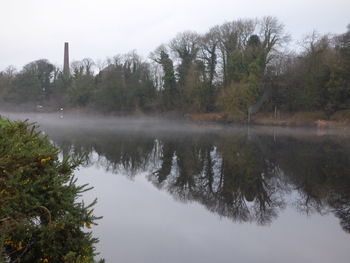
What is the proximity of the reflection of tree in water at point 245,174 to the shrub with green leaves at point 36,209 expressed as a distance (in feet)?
18.1

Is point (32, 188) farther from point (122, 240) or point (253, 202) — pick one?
point (253, 202)

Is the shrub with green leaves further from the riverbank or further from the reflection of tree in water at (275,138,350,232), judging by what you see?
the riverbank

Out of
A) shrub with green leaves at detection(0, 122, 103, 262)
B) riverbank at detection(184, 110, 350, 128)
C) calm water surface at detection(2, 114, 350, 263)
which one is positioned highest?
riverbank at detection(184, 110, 350, 128)

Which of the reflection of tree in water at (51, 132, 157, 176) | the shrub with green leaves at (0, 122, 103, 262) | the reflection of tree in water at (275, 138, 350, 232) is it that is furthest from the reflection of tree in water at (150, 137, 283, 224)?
the shrub with green leaves at (0, 122, 103, 262)

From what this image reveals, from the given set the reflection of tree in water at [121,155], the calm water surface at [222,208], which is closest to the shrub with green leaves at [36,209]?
the calm water surface at [222,208]

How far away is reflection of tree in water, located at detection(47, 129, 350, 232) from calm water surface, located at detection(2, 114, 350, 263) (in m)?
0.03

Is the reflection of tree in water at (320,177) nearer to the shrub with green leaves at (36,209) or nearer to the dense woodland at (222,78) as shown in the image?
the shrub with green leaves at (36,209)

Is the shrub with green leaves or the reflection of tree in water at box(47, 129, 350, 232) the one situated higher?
the shrub with green leaves

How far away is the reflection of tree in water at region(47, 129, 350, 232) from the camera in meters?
9.41

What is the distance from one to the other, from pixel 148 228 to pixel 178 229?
666 mm

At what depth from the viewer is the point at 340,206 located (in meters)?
9.15

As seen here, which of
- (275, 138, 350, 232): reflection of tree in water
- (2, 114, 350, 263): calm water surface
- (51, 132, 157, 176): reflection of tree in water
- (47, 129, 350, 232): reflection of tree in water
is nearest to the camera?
(2, 114, 350, 263): calm water surface

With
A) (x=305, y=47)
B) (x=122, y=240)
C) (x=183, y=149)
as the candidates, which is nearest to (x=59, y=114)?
(x=305, y=47)

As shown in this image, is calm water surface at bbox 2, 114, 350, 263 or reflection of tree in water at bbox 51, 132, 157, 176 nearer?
calm water surface at bbox 2, 114, 350, 263
